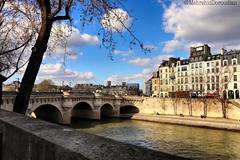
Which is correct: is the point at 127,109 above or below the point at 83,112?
above

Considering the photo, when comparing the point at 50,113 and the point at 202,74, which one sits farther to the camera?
the point at 202,74

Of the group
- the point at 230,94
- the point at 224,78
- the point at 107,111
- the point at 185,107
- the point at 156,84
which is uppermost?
the point at 224,78

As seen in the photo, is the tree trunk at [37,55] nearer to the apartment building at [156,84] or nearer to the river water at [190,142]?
the river water at [190,142]

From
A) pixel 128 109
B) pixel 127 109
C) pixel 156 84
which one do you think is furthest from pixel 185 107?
pixel 156 84

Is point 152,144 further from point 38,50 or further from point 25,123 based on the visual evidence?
point 25,123

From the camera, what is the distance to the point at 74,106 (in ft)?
208

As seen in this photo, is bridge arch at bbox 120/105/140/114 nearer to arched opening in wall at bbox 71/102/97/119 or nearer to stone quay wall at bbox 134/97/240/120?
stone quay wall at bbox 134/97/240/120

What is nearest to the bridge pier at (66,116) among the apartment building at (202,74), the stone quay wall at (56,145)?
the apartment building at (202,74)

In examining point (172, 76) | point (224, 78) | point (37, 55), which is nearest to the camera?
point (37, 55)

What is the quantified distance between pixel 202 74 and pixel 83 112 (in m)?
34.7

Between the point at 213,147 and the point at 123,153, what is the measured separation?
3173 cm

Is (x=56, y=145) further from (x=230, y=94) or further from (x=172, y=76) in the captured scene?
(x=172, y=76)

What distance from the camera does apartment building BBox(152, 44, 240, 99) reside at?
77312 millimetres

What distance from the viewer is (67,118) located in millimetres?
54750
